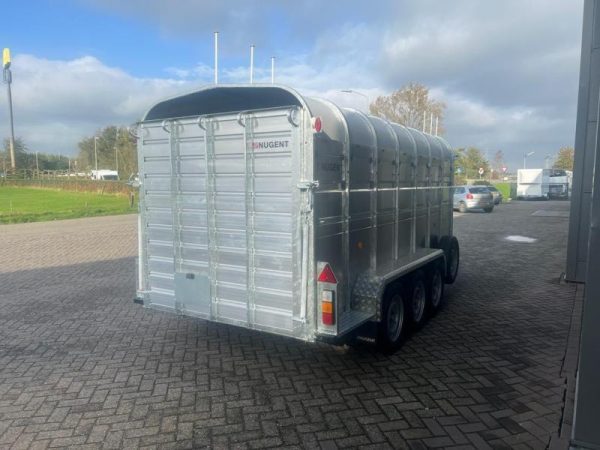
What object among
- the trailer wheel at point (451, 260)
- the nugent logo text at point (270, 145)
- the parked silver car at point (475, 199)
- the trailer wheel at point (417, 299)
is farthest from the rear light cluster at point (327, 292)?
the parked silver car at point (475, 199)

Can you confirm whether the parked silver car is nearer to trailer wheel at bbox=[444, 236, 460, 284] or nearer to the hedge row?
trailer wheel at bbox=[444, 236, 460, 284]

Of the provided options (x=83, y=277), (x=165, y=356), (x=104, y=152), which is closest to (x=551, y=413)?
(x=165, y=356)

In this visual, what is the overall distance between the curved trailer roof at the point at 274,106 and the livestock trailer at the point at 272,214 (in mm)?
14

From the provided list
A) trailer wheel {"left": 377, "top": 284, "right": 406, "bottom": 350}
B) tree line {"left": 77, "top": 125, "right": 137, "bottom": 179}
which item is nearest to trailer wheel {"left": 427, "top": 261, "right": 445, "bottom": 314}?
trailer wheel {"left": 377, "top": 284, "right": 406, "bottom": 350}

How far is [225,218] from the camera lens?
4.97 meters

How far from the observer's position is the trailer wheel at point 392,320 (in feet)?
17.1

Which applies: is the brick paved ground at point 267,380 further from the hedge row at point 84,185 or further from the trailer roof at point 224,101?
the hedge row at point 84,185

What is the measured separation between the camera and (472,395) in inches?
178

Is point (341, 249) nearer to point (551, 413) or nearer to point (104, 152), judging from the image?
point (551, 413)

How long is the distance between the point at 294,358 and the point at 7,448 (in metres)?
2.89

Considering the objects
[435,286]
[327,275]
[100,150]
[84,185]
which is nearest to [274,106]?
[327,275]

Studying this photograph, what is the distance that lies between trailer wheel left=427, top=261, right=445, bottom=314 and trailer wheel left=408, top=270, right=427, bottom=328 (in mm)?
264

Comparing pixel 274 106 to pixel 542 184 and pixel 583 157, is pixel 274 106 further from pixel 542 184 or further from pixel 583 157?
pixel 542 184

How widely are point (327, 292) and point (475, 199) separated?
2561 centimetres
